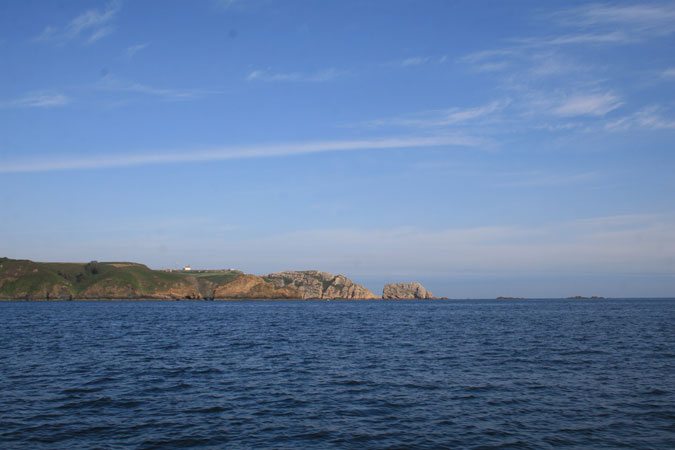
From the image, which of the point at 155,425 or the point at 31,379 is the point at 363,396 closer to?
the point at 155,425

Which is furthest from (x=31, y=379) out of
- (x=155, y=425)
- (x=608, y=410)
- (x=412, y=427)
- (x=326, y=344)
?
(x=608, y=410)

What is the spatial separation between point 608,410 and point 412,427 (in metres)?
11.0

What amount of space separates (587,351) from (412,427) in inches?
1317

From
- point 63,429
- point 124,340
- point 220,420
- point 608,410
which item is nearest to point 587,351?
point 608,410

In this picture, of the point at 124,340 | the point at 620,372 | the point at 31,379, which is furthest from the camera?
the point at 124,340

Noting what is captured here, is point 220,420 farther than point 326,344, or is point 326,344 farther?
point 326,344

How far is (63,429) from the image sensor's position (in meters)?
21.4

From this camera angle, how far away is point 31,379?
32406 mm

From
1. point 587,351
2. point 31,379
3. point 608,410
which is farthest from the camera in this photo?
point 587,351

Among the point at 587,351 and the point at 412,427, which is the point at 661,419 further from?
the point at 587,351

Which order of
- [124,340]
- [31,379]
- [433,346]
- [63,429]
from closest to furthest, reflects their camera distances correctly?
1. [63,429]
2. [31,379]
3. [433,346]
4. [124,340]

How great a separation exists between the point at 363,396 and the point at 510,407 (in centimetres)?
816

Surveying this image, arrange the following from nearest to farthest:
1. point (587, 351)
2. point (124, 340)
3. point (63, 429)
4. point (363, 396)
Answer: point (63, 429) < point (363, 396) < point (587, 351) < point (124, 340)

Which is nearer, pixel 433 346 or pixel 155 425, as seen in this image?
pixel 155 425
